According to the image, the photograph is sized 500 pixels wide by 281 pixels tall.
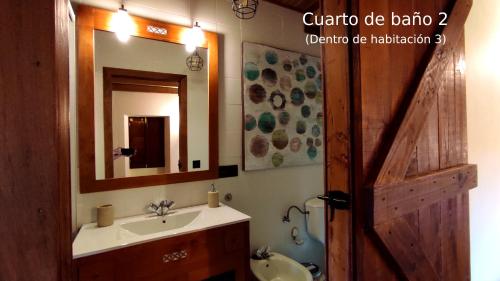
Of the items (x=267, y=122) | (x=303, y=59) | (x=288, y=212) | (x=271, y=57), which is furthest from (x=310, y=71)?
(x=288, y=212)

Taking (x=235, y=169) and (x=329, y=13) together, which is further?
(x=235, y=169)

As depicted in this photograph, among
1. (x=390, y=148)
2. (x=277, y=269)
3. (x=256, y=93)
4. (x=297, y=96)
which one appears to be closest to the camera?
(x=390, y=148)

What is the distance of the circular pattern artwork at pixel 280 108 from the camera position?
2.06 meters

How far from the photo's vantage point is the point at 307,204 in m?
2.34

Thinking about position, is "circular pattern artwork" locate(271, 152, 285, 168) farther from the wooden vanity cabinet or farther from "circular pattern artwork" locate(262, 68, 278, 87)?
the wooden vanity cabinet

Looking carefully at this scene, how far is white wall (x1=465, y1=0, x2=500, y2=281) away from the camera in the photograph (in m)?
1.53

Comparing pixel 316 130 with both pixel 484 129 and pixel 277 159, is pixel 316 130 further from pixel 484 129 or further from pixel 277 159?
pixel 484 129

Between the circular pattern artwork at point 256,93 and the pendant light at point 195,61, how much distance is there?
430 millimetres

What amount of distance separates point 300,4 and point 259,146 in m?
1.31

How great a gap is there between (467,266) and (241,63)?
1918 millimetres

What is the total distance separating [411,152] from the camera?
1.03 metres

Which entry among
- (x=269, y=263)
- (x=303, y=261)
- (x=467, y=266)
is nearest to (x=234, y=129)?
(x=269, y=263)

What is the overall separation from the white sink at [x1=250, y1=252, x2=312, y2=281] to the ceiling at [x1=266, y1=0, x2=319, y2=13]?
211cm

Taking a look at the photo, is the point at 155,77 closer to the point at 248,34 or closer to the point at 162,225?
the point at 248,34
